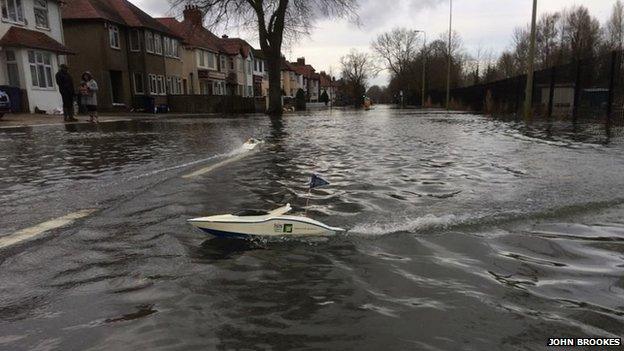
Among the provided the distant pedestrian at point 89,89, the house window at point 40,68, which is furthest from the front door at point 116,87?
the distant pedestrian at point 89,89

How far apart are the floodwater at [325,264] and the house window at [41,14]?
77.3 ft

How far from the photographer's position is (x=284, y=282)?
3.59m

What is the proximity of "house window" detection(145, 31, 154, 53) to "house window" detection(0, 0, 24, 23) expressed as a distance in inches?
554

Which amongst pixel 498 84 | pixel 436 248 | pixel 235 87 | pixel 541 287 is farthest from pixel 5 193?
pixel 235 87

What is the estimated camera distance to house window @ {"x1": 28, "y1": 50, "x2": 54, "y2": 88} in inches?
1007

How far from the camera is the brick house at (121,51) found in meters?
34.9

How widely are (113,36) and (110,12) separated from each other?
7.14 feet

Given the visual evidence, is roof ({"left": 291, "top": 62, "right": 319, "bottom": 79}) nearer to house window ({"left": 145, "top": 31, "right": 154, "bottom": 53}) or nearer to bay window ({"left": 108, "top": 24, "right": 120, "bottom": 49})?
house window ({"left": 145, "top": 31, "right": 154, "bottom": 53})

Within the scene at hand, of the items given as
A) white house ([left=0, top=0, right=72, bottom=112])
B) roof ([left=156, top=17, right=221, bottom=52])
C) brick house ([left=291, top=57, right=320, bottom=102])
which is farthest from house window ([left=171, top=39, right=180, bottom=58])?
brick house ([left=291, top=57, right=320, bottom=102])

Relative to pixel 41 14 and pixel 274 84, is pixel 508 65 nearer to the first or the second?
pixel 274 84

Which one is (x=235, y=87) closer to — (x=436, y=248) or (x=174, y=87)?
(x=174, y=87)

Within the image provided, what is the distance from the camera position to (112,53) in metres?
36.2

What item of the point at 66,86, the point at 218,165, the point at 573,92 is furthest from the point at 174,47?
the point at 218,165

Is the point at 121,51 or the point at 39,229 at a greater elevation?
the point at 121,51
